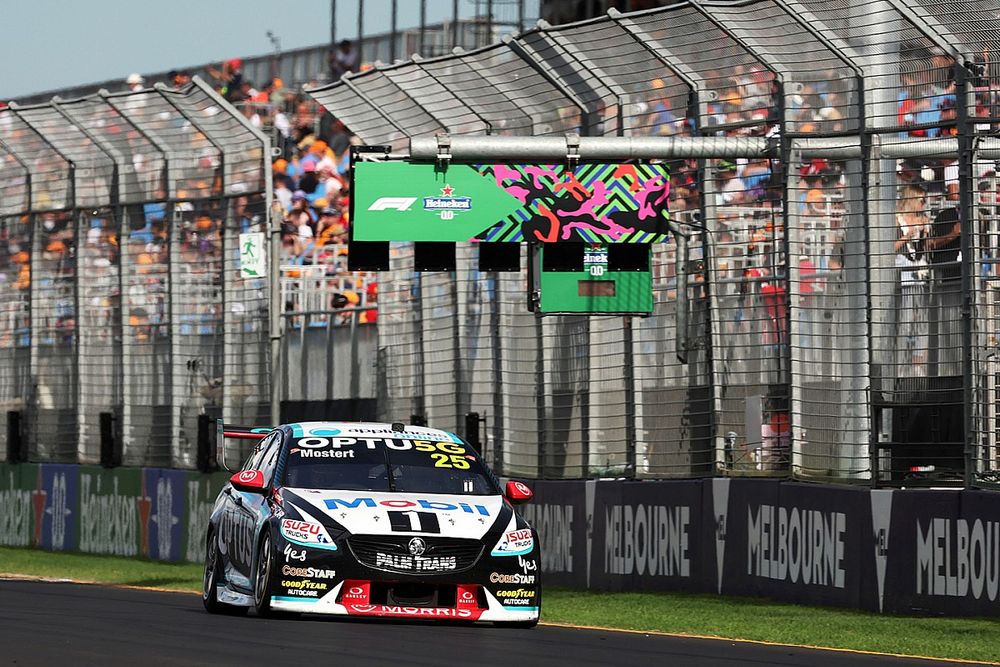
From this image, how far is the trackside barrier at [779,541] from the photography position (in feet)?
50.6

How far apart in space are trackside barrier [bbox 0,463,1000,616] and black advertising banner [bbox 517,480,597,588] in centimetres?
2

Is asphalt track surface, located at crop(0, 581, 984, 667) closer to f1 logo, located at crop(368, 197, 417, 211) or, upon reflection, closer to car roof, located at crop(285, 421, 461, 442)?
car roof, located at crop(285, 421, 461, 442)

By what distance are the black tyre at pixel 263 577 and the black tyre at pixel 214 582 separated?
1134 mm

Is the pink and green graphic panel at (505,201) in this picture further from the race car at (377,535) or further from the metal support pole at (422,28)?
the metal support pole at (422,28)

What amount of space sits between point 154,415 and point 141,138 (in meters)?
3.69

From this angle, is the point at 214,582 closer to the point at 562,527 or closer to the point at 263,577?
the point at 263,577

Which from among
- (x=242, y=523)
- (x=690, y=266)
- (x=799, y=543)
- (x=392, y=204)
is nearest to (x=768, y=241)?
Result: (x=690, y=266)

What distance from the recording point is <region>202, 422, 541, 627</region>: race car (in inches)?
512

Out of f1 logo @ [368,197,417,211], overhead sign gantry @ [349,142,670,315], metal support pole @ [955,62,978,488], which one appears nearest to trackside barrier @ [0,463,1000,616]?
metal support pole @ [955,62,978,488]

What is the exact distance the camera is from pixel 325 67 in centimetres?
4450

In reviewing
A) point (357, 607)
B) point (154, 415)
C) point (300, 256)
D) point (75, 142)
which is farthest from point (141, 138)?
point (357, 607)

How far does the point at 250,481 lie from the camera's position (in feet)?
45.5

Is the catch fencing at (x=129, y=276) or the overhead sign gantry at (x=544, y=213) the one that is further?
the catch fencing at (x=129, y=276)

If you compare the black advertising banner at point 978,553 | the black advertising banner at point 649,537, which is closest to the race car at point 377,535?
the black advertising banner at point 978,553
